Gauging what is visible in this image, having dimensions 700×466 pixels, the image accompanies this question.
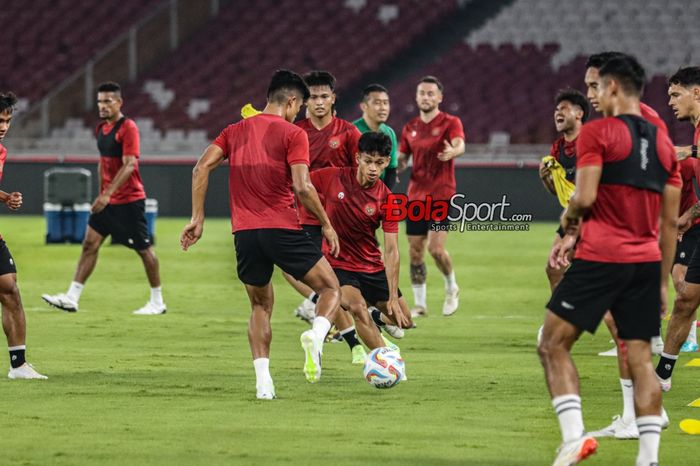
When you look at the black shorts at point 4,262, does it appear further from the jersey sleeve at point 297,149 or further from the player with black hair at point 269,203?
the jersey sleeve at point 297,149

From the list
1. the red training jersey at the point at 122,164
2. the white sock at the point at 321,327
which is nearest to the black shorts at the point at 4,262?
the white sock at the point at 321,327

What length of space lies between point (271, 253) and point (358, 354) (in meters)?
2.11

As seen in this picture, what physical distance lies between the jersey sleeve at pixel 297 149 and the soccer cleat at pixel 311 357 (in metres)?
1.17

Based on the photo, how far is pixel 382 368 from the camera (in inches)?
376

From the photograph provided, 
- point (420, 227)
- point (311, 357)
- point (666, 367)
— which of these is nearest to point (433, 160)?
point (420, 227)

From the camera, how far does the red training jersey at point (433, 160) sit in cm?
1530

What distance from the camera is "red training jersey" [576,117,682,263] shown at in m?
6.80

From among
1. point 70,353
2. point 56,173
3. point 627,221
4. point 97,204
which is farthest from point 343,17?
point 627,221

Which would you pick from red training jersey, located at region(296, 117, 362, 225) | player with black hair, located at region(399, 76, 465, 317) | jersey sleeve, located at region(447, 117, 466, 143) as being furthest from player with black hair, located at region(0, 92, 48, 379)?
jersey sleeve, located at region(447, 117, 466, 143)

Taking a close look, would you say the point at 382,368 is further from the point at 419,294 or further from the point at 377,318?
the point at 419,294

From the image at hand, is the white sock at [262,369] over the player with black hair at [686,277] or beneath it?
beneath

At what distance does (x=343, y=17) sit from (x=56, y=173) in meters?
15.7

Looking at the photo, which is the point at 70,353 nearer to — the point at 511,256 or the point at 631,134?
the point at 631,134

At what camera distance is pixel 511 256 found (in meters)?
22.8
